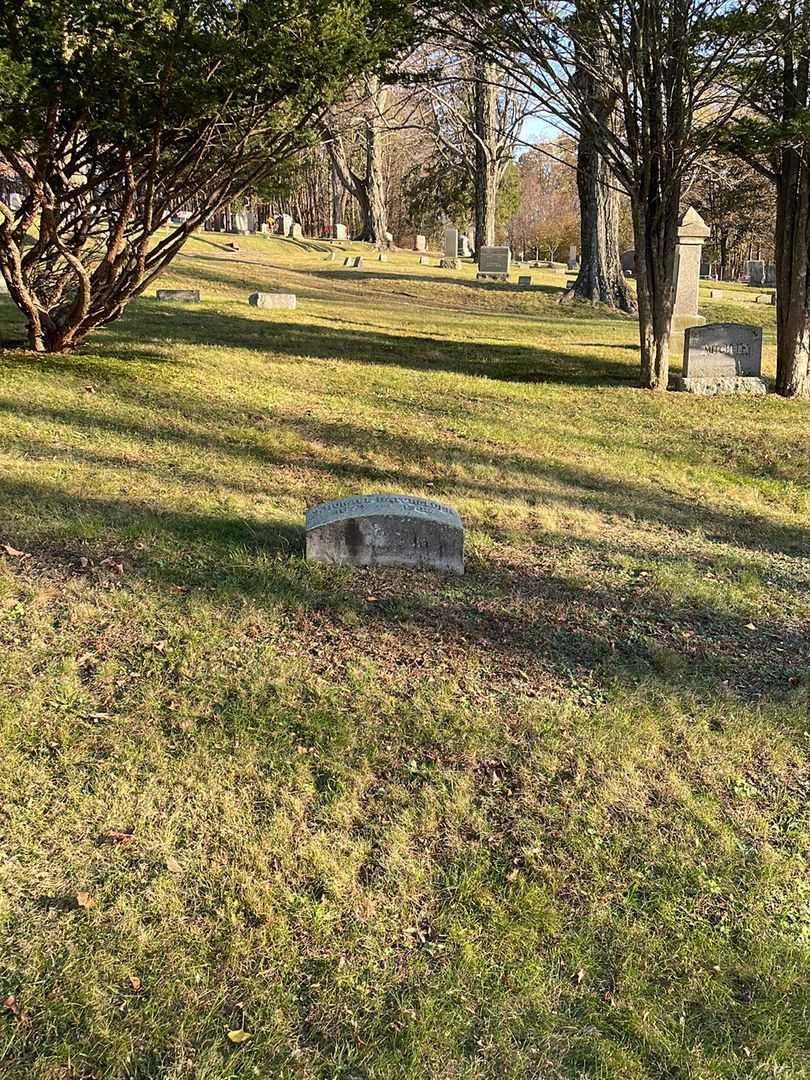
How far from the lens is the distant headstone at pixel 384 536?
216 inches

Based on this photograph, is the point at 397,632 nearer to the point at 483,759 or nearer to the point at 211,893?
the point at 483,759

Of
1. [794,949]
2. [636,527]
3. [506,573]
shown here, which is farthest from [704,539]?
[794,949]

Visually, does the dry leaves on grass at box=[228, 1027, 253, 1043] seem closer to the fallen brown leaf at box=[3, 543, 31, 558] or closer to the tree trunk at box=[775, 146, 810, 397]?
the fallen brown leaf at box=[3, 543, 31, 558]

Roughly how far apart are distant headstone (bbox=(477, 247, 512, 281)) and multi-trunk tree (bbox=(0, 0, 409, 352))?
19411 millimetres

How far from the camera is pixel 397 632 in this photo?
15.9ft

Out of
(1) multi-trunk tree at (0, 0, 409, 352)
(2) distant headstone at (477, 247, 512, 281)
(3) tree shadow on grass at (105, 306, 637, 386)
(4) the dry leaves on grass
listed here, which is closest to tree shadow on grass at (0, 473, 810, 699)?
(4) the dry leaves on grass

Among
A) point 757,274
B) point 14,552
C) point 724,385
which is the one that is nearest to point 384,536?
point 14,552

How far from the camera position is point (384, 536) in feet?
18.1

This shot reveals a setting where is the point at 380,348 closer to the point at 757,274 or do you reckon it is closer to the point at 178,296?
the point at 178,296

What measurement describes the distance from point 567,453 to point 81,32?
6196 mm

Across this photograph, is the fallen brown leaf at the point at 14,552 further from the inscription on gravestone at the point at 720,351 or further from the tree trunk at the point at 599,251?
the tree trunk at the point at 599,251

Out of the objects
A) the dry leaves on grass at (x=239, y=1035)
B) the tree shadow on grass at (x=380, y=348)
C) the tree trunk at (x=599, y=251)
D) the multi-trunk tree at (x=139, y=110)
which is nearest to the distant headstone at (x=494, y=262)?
the tree trunk at (x=599, y=251)

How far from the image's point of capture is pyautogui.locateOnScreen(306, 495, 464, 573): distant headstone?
5480 millimetres

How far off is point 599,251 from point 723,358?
10.6 meters
